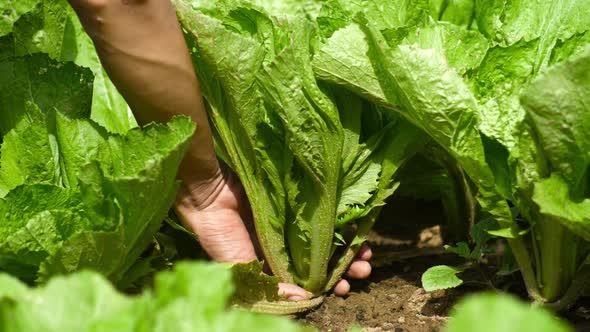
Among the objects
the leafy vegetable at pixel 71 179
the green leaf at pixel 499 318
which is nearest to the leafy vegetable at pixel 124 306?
the green leaf at pixel 499 318

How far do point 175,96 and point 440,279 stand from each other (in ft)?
2.65

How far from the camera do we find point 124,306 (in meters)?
1.11

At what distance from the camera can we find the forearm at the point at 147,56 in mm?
1836

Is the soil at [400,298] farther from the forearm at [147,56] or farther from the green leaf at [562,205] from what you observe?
the forearm at [147,56]

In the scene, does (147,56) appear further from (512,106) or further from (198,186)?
(512,106)

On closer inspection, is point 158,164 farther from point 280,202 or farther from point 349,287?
point 349,287

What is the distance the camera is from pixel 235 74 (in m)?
1.92

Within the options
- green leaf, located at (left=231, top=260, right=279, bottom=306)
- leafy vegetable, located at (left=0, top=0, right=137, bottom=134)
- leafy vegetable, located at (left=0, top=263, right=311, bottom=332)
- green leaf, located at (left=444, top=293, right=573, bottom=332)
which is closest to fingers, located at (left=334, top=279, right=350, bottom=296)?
green leaf, located at (left=231, top=260, right=279, bottom=306)

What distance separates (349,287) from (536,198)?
740mm

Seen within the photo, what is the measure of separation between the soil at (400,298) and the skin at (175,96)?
7 cm

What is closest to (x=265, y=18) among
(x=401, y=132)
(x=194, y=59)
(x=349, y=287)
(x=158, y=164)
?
(x=194, y=59)

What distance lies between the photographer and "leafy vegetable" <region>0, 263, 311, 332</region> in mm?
1074

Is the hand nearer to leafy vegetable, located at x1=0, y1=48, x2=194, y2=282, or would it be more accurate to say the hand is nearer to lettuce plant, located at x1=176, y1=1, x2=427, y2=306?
lettuce plant, located at x1=176, y1=1, x2=427, y2=306

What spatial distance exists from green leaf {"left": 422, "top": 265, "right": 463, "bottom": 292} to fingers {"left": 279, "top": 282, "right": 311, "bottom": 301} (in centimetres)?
36
